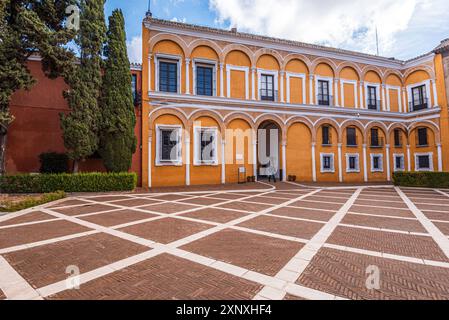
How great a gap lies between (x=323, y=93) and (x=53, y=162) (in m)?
22.5

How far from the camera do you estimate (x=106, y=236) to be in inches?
208

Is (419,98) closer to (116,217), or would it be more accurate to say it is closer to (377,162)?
(377,162)

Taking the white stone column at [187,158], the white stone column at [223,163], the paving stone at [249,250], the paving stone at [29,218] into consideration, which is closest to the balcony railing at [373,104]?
the white stone column at [223,163]

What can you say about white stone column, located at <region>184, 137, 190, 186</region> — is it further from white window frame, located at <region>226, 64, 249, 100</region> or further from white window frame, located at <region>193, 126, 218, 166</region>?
white window frame, located at <region>226, 64, 249, 100</region>

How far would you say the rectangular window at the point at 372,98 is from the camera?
888 inches

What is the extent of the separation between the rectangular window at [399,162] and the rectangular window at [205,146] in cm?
1886

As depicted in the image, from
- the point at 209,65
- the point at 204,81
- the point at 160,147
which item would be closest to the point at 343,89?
the point at 209,65

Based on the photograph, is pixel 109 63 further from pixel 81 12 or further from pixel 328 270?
pixel 328 270

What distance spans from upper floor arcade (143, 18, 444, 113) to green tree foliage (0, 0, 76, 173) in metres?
5.28

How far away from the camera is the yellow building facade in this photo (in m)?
17.0

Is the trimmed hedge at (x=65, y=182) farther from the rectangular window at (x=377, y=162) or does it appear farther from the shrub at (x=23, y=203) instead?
the rectangular window at (x=377, y=162)

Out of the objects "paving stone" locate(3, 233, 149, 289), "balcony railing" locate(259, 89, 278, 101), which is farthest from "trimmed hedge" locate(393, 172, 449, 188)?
"paving stone" locate(3, 233, 149, 289)
